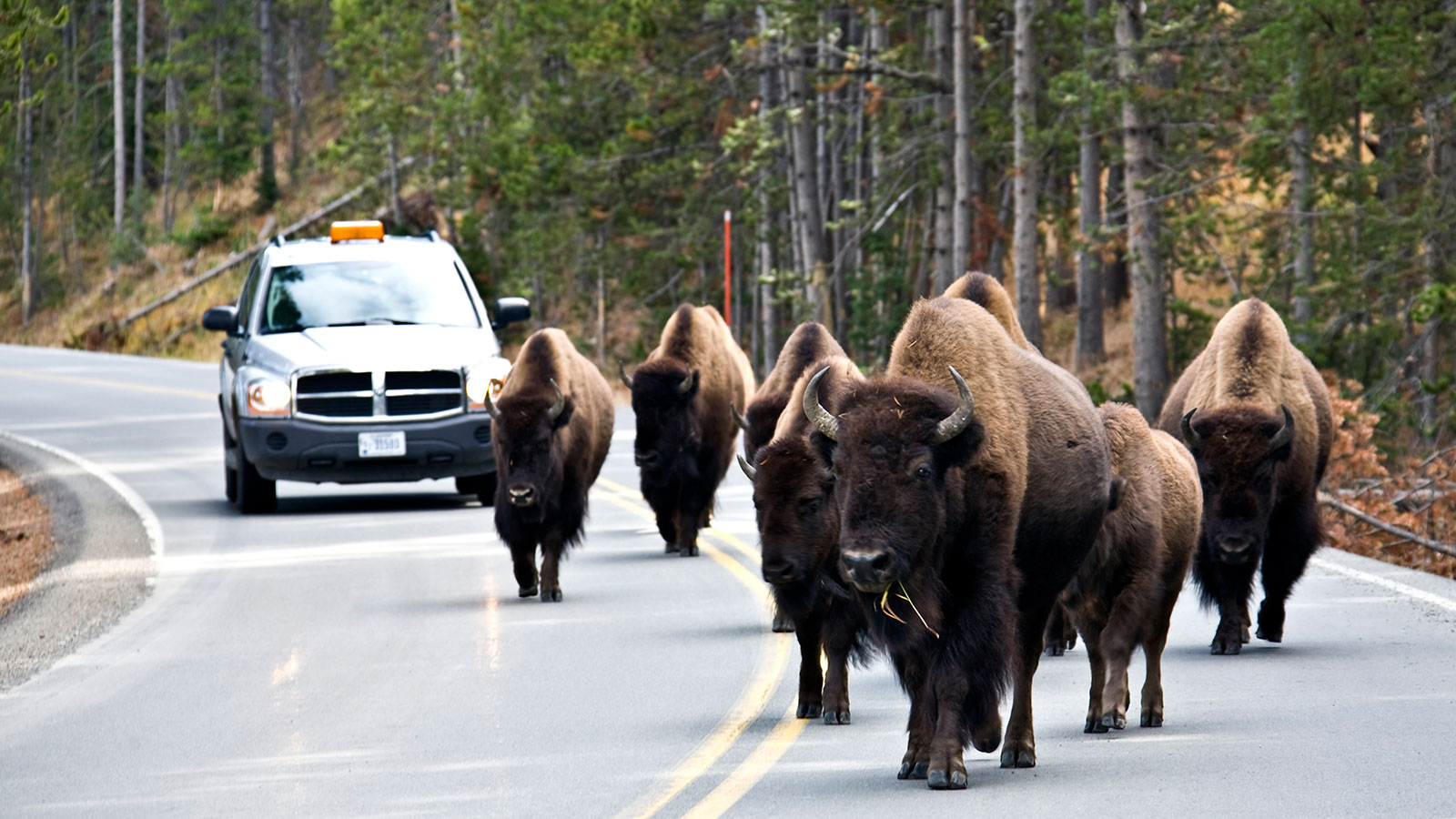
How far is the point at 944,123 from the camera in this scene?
30.7m

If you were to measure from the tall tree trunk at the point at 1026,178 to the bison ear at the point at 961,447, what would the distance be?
19.1m

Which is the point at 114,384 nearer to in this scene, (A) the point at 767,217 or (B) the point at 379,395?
(A) the point at 767,217

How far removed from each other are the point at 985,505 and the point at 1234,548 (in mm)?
3414

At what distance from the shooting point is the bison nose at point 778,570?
8289mm

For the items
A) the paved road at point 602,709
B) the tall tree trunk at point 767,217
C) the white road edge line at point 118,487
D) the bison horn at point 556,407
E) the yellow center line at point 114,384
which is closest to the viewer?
the paved road at point 602,709

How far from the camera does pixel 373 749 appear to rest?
7906 mm

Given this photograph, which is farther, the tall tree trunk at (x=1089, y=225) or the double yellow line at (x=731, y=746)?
the tall tree trunk at (x=1089, y=225)

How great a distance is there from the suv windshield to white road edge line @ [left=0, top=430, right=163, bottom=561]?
80.6 inches

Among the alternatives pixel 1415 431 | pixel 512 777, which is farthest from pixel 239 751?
pixel 1415 431

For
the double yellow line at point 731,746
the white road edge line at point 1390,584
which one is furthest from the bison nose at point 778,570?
the white road edge line at point 1390,584

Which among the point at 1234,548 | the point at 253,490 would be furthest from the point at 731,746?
the point at 253,490

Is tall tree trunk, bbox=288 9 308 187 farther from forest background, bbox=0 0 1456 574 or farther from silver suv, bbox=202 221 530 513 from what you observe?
silver suv, bbox=202 221 530 513

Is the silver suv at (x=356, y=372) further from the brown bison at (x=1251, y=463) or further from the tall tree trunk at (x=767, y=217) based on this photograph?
the tall tree trunk at (x=767, y=217)

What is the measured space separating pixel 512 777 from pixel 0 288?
60.7m
